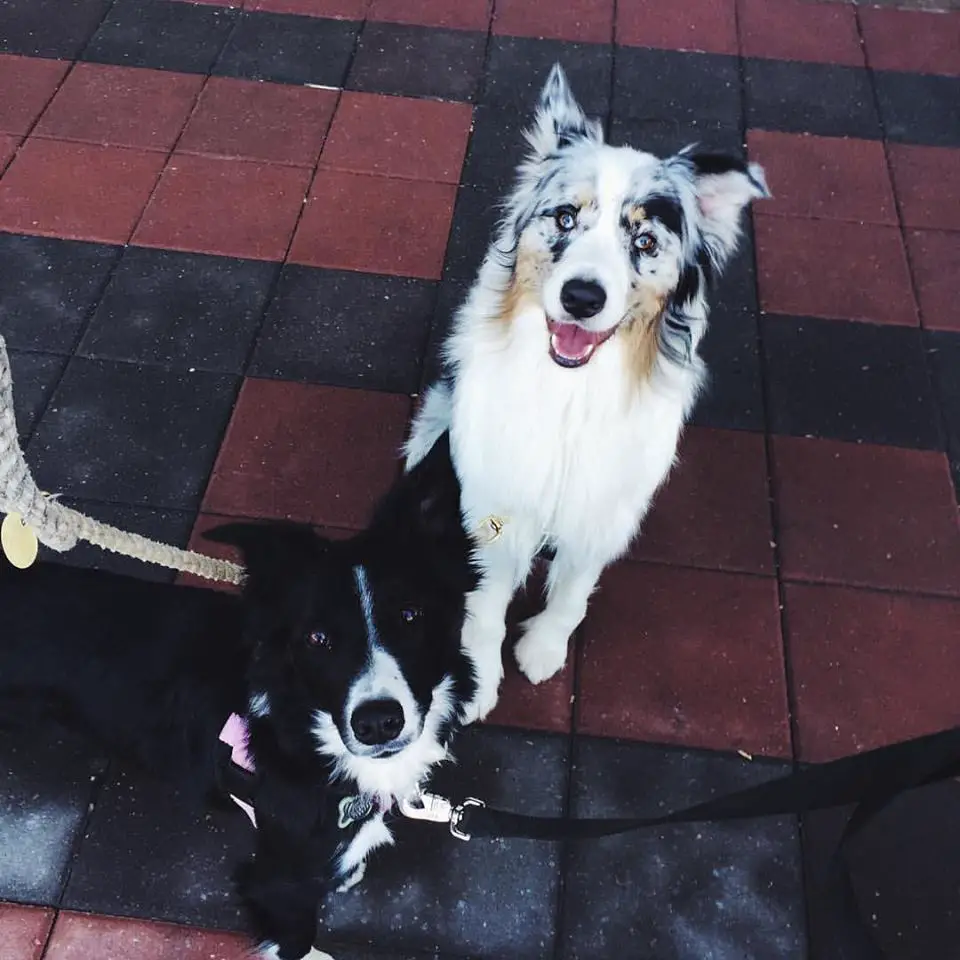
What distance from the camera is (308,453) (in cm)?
396

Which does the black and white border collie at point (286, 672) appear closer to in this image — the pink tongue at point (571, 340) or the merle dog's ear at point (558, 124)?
the pink tongue at point (571, 340)

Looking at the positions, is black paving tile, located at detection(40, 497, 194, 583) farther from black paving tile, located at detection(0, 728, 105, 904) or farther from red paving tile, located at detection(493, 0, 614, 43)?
red paving tile, located at detection(493, 0, 614, 43)

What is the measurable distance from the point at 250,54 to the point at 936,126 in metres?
4.07

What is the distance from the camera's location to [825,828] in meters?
3.11

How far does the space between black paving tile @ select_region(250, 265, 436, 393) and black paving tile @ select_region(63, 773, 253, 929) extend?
1.91 meters

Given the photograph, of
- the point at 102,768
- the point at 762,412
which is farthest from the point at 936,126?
the point at 102,768

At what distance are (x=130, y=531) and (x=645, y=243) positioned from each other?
2.30 m

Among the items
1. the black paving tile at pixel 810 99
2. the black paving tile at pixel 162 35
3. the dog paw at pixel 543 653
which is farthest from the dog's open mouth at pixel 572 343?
the black paving tile at pixel 162 35

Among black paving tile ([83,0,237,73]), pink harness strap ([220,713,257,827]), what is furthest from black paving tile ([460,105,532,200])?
pink harness strap ([220,713,257,827])

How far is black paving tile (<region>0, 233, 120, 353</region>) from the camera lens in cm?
424

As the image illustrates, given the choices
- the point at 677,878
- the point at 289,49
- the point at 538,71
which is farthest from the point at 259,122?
the point at 677,878

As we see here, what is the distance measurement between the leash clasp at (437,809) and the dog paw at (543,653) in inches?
32.6

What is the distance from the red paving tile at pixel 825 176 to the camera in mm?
5035

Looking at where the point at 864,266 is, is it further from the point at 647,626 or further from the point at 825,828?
the point at 825,828
